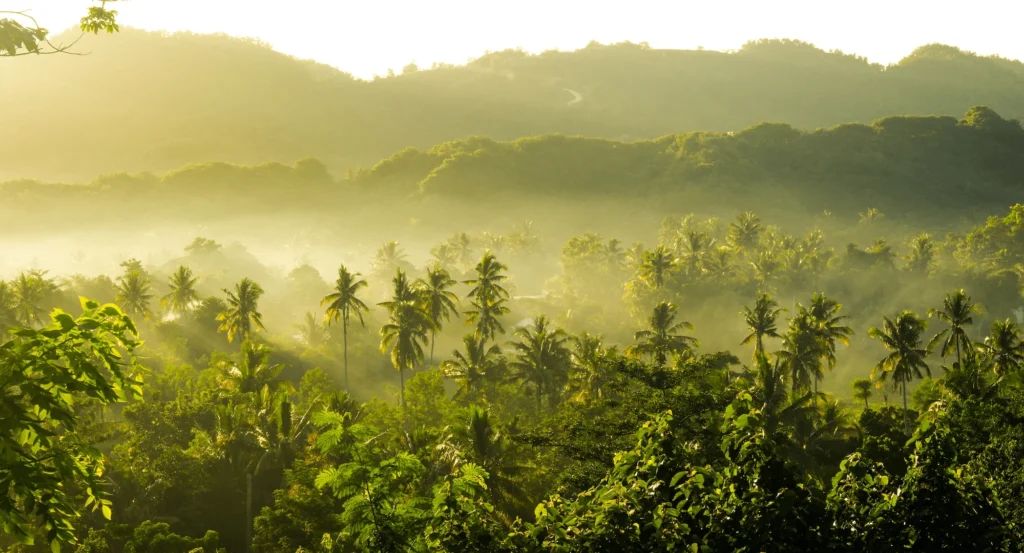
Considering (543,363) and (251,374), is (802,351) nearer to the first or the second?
(543,363)

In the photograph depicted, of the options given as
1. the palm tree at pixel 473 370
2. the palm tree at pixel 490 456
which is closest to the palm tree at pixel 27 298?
the palm tree at pixel 473 370

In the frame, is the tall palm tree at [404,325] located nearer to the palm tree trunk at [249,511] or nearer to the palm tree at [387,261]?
the palm tree trunk at [249,511]

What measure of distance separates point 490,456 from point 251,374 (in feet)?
82.0

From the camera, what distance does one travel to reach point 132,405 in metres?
55.1

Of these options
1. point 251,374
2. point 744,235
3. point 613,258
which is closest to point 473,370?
point 251,374

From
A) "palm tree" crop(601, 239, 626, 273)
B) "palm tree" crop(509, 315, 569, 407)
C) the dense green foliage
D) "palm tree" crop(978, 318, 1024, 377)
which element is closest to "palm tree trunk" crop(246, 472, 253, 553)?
the dense green foliage

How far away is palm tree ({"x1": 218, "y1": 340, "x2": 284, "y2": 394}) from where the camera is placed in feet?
185

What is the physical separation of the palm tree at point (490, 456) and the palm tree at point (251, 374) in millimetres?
20911

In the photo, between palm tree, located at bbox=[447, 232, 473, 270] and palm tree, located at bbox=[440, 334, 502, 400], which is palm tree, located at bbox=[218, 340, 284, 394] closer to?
palm tree, located at bbox=[440, 334, 502, 400]

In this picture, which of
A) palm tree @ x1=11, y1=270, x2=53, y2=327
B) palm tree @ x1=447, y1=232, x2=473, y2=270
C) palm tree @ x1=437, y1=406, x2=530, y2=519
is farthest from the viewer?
palm tree @ x1=447, y1=232, x2=473, y2=270

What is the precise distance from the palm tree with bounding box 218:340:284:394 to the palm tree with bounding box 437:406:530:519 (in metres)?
20.9

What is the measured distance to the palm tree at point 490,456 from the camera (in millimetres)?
37969

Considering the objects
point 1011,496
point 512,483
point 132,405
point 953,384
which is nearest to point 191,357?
point 132,405

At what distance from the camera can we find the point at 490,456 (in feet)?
132
